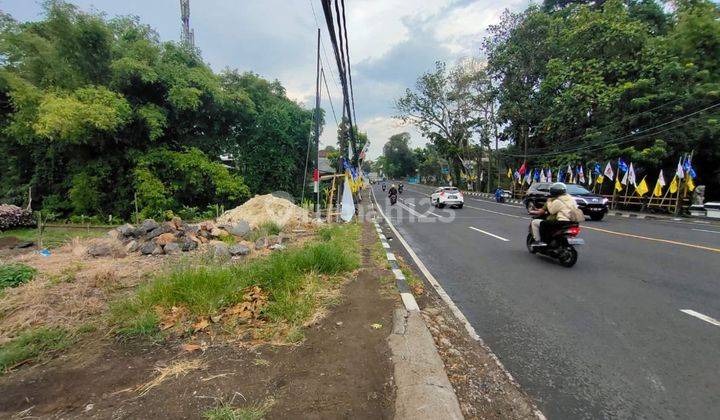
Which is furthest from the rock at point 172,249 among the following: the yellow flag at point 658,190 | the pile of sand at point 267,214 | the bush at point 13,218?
the yellow flag at point 658,190

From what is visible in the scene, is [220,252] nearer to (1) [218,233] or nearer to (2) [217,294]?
(1) [218,233]

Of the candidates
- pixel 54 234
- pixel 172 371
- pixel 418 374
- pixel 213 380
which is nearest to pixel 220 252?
pixel 172 371

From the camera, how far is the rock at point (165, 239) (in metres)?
8.73

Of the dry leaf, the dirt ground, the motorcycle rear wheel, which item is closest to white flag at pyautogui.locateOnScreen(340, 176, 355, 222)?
the motorcycle rear wheel

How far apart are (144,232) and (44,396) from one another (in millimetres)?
7861

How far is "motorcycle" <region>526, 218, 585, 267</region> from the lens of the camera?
686 cm

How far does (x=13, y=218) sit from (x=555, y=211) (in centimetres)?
2086

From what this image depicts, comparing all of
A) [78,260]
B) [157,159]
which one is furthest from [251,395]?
[157,159]

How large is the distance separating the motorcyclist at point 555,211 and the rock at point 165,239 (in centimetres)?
897

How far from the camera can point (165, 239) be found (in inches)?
350

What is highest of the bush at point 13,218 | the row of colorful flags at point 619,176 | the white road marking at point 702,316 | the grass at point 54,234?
the row of colorful flags at point 619,176

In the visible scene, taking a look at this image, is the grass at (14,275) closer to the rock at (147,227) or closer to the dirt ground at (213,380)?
the dirt ground at (213,380)

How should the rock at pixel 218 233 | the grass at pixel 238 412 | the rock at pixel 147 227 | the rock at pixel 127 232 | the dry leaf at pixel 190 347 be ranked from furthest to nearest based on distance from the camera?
1. the rock at pixel 218 233
2. the rock at pixel 147 227
3. the rock at pixel 127 232
4. the dry leaf at pixel 190 347
5. the grass at pixel 238 412

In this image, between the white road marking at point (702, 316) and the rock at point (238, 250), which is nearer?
the white road marking at point (702, 316)
